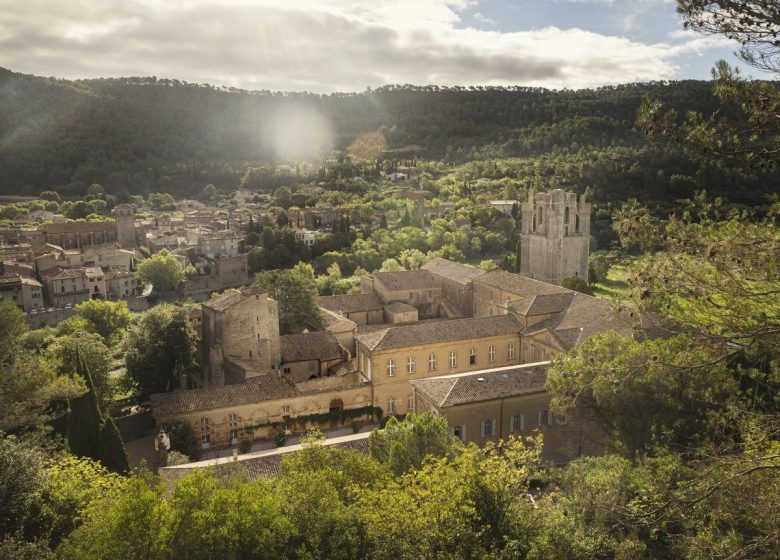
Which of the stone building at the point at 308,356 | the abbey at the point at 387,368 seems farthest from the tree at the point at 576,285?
the stone building at the point at 308,356

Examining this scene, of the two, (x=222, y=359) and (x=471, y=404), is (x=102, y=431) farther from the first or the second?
(x=471, y=404)

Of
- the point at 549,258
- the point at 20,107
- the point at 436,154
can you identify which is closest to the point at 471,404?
the point at 549,258

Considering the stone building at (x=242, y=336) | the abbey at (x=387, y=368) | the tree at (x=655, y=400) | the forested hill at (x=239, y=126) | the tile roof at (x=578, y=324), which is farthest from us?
the forested hill at (x=239, y=126)

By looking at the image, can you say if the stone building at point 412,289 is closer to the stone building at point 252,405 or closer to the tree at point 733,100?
the stone building at point 252,405

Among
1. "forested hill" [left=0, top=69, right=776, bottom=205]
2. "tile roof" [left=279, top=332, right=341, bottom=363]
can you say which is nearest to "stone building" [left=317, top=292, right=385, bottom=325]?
"tile roof" [left=279, top=332, right=341, bottom=363]

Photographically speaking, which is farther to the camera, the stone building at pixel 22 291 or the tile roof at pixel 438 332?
the stone building at pixel 22 291

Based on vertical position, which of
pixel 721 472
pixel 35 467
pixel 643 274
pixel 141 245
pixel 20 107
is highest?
pixel 20 107

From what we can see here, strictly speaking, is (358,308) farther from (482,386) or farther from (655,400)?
(655,400)

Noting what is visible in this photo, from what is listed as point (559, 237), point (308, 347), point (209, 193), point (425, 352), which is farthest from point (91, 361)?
point (209, 193)
